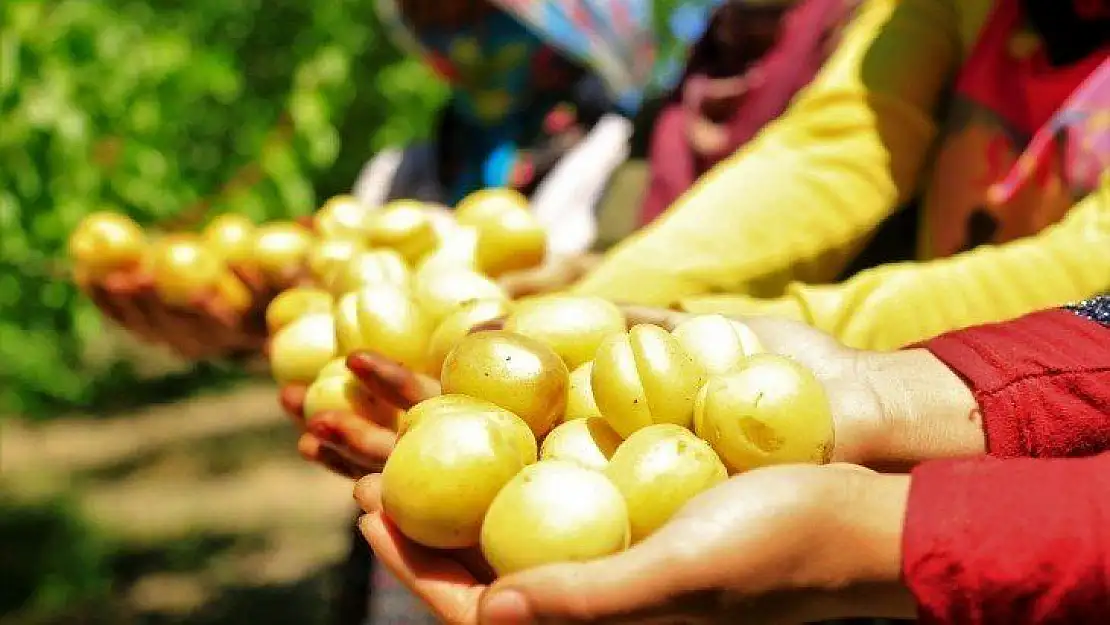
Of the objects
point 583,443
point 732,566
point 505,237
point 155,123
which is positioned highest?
point 732,566

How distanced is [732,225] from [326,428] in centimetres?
Result: 84

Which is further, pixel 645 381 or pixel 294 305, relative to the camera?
pixel 294 305

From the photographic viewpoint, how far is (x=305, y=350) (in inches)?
69.9

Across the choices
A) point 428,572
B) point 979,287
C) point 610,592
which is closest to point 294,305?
point 428,572

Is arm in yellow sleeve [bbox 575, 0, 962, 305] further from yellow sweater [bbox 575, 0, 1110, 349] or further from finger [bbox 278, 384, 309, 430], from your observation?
finger [bbox 278, 384, 309, 430]

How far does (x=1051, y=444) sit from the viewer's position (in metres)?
1.18

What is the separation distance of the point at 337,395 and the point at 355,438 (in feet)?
0.54

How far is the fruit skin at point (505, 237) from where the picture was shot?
214cm

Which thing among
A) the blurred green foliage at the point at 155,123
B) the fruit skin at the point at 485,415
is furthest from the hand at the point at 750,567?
the blurred green foliage at the point at 155,123

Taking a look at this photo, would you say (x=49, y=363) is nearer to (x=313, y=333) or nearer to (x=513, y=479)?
(x=313, y=333)

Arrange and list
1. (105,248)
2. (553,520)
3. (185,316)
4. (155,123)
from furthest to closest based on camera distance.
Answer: (155,123)
(105,248)
(185,316)
(553,520)

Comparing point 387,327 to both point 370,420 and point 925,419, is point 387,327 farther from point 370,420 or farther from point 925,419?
point 925,419

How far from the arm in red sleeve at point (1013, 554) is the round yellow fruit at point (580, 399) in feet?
1.38

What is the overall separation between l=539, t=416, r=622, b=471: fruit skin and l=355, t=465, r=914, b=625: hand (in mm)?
200
